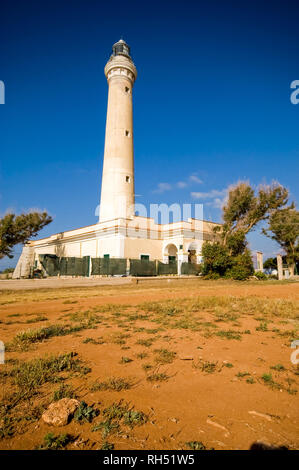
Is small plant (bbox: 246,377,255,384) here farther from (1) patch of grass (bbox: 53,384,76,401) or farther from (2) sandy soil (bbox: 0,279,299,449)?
(1) patch of grass (bbox: 53,384,76,401)

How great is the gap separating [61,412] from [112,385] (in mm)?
632

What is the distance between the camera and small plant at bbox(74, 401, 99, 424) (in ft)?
6.59

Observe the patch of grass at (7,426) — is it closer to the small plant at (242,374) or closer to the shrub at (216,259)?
the small plant at (242,374)

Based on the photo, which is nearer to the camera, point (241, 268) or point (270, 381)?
point (270, 381)

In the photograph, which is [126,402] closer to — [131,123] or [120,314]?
[120,314]

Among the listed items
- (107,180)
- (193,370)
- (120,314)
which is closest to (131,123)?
(107,180)

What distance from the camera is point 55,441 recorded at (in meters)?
1.77

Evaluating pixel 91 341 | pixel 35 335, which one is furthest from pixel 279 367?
pixel 35 335

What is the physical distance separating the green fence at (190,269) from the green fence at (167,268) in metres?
0.86

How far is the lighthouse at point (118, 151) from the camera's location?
26328 millimetres

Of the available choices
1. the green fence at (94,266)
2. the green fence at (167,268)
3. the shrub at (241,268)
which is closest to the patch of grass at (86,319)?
the green fence at (94,266)

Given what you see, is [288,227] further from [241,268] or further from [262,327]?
[262,327]

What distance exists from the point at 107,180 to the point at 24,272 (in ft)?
46.1

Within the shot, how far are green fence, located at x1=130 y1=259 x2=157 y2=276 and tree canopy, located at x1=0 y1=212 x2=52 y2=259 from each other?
10699mm
